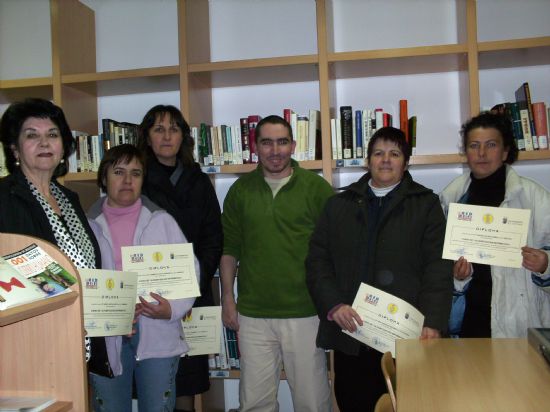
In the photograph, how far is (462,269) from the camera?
7.78 feet

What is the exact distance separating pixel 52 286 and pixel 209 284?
1.54 m

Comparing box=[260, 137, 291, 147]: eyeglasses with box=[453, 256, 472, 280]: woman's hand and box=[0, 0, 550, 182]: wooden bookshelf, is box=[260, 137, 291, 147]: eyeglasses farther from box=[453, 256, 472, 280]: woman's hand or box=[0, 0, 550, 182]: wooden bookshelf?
box=[453, 256, 472, 280]: woman's hand

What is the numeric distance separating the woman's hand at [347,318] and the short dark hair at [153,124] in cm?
124

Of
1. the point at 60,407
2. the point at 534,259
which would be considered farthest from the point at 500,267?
the point at 60,407

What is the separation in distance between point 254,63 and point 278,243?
1252mm

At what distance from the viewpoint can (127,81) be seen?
366cm

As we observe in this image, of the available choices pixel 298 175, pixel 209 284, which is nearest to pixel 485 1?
pixel 298 175

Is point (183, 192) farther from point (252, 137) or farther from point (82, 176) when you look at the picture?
point (82, 176)

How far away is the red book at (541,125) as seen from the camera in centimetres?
315

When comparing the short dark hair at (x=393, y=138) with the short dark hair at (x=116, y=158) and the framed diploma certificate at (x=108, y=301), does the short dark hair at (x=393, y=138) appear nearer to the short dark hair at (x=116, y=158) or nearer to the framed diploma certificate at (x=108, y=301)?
the short dark hair at (x=116, y=158)

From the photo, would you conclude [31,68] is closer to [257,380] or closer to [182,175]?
[182,175]

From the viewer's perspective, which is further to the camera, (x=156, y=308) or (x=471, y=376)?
(x=156, y=308)

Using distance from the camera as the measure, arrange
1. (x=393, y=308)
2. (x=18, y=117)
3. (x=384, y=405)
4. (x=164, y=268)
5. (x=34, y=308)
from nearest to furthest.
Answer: (x=34, y=308) < (x=384, y=405) < (x=18, y=117) < (x=393, y=308) < (x=164, y=268)

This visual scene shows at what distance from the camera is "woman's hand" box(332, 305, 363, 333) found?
2.34m
